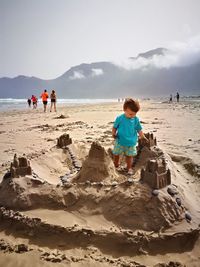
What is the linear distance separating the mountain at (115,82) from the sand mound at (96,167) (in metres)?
81.5

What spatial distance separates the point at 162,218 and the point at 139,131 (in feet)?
5.03

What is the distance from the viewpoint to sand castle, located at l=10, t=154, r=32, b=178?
3.11 metres

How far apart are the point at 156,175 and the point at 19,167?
65.3 inches

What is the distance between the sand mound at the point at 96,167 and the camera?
3309mm

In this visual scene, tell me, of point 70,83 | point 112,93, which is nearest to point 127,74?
point 112,93

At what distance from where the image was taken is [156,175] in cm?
269

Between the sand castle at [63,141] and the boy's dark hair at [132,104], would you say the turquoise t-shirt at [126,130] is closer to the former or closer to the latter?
the boy's dark hair at [132,104]

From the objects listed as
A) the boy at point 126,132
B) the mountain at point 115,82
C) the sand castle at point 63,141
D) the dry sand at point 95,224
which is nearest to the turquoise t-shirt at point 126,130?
the boy at point 126,132

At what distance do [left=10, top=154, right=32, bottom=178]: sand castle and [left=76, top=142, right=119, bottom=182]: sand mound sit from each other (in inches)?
27.4

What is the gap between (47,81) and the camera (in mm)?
155875

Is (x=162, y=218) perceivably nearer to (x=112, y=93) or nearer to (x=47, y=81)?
(x=112, y=93)

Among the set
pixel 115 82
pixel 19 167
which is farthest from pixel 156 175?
pixel 115 82

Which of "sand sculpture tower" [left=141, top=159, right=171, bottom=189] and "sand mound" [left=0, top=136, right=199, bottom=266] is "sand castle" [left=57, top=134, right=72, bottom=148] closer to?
"sand mound" [left=0, top=136, right=199, bottom=266]

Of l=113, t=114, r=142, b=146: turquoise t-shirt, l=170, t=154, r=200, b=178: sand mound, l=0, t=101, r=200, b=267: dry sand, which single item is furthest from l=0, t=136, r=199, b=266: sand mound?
l=170, t=154, r=200, b=178: sand mound
